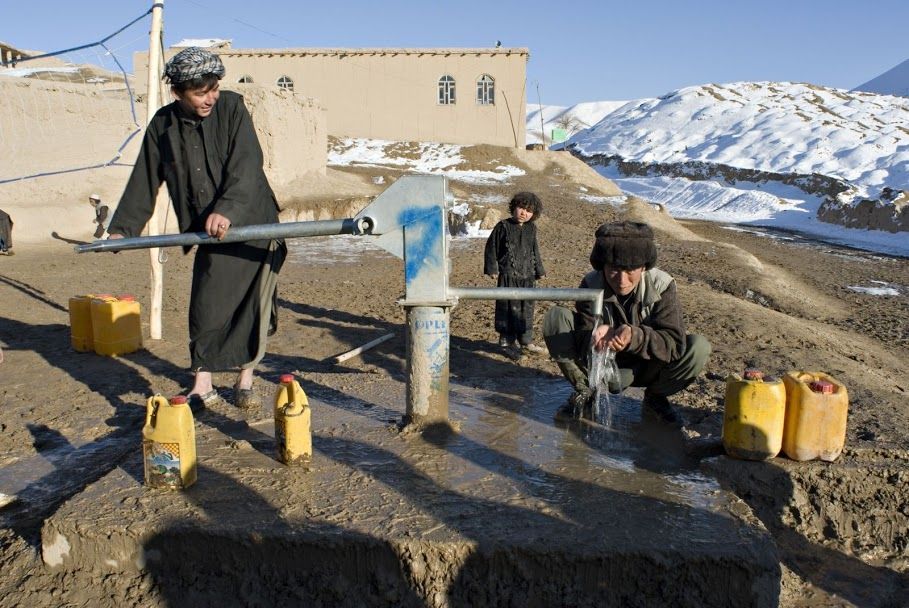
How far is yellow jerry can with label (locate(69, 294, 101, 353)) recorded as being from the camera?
5004mm

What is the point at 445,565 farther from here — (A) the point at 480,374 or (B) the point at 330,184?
(B) the point at 330,184

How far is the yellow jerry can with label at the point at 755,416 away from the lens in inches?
116

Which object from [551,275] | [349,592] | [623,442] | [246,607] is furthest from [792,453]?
[551,275]

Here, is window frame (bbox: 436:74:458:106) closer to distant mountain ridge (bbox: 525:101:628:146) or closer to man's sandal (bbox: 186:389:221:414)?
man's sandal (bbox: 186:389:221:414)

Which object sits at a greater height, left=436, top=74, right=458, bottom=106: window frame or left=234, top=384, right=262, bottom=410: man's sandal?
left=436, top=74, right=458, bottom=106: window frame

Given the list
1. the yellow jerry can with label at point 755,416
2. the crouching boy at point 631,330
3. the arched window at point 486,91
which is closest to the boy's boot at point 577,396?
the crouching boy at point 631,330

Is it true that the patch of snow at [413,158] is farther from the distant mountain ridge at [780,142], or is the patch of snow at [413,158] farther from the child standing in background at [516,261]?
the child standing in background at [516,261]

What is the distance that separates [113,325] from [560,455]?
328cm

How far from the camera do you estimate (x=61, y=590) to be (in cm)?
233

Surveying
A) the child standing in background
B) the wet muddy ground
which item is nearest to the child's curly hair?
the child standing in background

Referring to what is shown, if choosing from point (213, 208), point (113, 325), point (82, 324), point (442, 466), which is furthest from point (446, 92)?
point (442, 466)

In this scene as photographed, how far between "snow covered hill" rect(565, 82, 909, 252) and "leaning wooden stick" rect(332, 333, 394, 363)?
66.2ft

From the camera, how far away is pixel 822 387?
3.01 metres

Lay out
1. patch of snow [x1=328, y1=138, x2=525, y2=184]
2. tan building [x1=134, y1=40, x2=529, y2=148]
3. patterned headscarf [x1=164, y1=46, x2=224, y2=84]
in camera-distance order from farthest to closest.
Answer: tan building [x1=134, y1=40, x2=529, y2=148], patch of snow [x1=328, y1=138, x2=525, y2=184], patterned headscarf [x1=164, y1=46, x2=224, y2=84]
